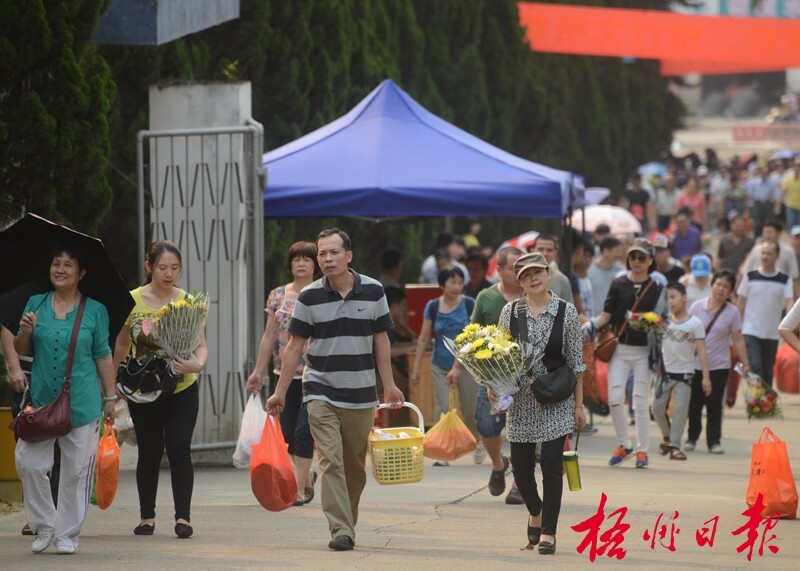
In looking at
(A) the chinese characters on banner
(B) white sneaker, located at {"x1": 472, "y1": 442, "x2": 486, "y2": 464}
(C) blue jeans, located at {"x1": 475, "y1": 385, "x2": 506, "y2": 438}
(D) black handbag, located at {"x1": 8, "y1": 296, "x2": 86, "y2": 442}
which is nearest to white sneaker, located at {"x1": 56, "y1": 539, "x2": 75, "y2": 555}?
(D) black handbag, located at {"x1": 8, "y1": 296, "x2": 86, "y2": 442}

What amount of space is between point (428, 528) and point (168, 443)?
1585 mm

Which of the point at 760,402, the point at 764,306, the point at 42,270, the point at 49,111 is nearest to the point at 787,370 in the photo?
the point at 764,306

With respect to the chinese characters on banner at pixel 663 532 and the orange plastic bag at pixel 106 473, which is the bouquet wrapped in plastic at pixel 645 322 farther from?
the orange plastic bag at pixel 106 473

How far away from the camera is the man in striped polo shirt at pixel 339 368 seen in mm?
8703

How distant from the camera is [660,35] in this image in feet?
104

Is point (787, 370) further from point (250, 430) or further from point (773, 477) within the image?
point (250, 430)

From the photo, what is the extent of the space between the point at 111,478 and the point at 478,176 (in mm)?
6559

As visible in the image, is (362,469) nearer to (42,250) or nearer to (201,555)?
(201,555)

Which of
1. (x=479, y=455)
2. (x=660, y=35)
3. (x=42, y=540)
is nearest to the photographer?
Answer: (x=42, y=540)

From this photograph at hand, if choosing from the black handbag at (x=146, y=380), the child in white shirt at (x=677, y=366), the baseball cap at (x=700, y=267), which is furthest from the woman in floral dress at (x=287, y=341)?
the baseball cap at (x=700, y=267)

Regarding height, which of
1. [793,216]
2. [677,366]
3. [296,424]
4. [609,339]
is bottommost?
[296,424]

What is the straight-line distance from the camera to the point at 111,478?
9133mm

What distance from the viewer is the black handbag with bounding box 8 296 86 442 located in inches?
332

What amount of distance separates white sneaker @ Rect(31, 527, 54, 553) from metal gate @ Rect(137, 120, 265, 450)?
3.80 m
